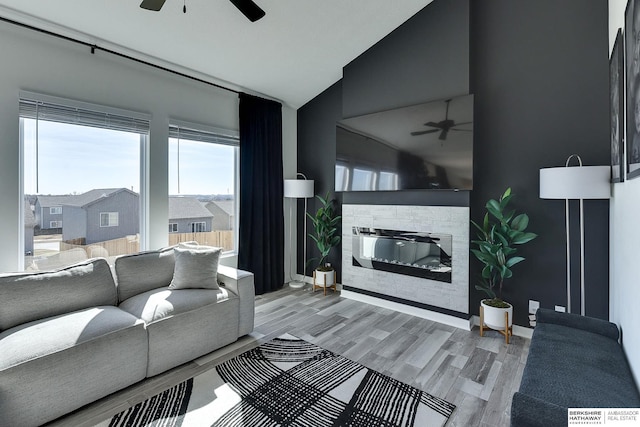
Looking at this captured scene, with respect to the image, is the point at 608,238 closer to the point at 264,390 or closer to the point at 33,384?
the point at 264,390

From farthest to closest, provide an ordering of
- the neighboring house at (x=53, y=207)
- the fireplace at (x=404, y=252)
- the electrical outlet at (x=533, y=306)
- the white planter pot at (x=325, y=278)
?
the white planter pot at (x=325, y=278), the fireplace at (x=404, y=252), the electrical outlet at (x=533, y=306), the neighboring house at (x=53, y=207)

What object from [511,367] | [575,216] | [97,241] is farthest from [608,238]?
[97,241]

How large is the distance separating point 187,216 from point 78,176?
3.61 feet

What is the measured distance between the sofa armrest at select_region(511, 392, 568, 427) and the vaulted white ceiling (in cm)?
324

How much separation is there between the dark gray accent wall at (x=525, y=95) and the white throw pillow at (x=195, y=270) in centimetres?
224

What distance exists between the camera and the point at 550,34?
282 cm

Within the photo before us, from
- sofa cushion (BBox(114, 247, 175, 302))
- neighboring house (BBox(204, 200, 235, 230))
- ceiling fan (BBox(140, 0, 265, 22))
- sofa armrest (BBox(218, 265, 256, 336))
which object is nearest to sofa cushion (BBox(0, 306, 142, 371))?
sofa cushion (BBox(114, 247, 175, 302))

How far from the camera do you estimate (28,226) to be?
8.46 ft

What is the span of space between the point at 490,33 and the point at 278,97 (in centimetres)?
263

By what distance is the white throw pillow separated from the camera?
276cm

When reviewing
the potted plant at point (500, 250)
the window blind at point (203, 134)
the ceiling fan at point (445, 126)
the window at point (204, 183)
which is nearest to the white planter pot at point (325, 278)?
the window at point (204, 183)

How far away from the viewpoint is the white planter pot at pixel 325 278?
420cm

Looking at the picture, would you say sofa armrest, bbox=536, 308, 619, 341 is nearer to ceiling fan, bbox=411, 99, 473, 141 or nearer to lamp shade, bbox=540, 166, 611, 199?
lamp shade, bbox=540, 166, 611, 199

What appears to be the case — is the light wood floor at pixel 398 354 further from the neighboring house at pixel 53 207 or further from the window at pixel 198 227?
the neighboring house at pixel 53 207
